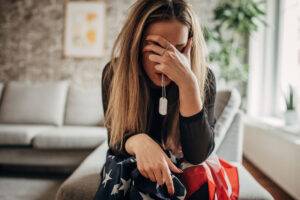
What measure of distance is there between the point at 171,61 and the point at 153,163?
0.93ft

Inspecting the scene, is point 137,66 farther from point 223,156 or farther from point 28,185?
point 28,185

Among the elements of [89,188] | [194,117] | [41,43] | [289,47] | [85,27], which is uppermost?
[85,27]

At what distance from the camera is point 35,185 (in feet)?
8.49

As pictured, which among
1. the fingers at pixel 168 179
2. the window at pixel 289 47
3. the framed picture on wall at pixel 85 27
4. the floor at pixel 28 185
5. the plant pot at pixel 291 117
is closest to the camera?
the fingers at pixel 168 179

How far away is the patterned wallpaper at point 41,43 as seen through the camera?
452 centimetres

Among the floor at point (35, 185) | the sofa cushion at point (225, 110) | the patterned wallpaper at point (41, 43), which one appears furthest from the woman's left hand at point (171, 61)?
the patterned wallpaper at point (41, 43)

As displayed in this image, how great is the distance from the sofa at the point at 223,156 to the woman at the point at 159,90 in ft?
0.90

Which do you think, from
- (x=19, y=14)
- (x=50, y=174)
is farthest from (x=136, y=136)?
(x=19, y=14)

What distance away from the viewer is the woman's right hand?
0.79 meters

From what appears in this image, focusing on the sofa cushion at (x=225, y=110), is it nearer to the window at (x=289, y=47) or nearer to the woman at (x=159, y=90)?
the woman at (x=159, y=90)

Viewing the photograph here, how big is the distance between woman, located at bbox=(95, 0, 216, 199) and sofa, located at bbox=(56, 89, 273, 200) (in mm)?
273

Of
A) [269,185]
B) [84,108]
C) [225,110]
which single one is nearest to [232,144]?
[225,110]

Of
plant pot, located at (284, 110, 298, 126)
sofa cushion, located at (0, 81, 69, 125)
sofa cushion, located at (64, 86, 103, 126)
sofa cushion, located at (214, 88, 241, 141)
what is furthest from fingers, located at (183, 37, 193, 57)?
sofa cushion, located at (0, 81, 69, 125)

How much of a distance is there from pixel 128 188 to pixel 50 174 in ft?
7.72
